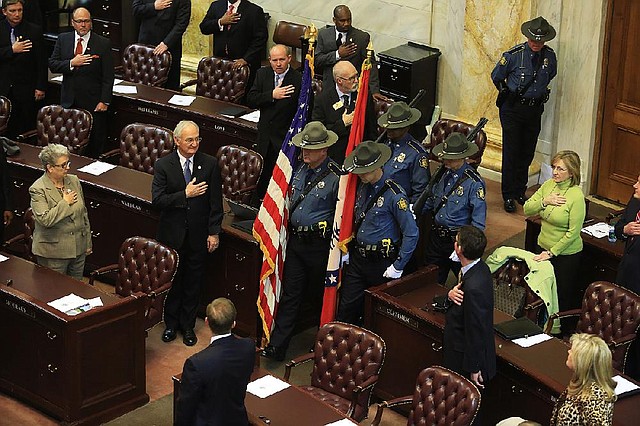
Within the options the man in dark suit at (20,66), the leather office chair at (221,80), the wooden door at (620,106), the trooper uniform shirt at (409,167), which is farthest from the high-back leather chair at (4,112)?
the wooden door at (620,106)

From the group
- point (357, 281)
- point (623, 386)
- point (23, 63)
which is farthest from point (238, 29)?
point (623, 386)

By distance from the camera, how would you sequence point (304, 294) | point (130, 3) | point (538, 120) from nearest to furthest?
1. point (304, 294)
2. point (538, 120)
3. point (130, 3)

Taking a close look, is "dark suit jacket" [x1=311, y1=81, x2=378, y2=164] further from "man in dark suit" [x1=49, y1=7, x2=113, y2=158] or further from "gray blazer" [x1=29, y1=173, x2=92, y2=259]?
"man in dark suit" [x1=49, y1=7, x2=113, y2=158]

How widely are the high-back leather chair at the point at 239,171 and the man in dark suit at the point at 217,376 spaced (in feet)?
13.5

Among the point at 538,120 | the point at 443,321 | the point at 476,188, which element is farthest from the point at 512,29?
the point at 443,321

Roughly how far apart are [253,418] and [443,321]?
1765 millimetres

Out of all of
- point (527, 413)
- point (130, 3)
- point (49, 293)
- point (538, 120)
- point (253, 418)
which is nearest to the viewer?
point (253, 418)

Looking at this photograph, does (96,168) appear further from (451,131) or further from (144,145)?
(451,131)

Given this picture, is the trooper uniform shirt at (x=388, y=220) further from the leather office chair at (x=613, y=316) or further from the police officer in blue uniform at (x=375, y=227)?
the leather office chair at (x=613, y=316)

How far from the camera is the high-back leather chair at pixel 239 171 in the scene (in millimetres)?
11250

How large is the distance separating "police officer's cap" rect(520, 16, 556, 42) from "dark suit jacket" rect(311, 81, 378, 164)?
201cm

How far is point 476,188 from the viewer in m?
9.40

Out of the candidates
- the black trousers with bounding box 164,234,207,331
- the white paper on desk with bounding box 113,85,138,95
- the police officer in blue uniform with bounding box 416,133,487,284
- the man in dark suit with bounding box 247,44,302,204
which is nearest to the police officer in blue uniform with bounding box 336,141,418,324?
the police officer in blue uniform with bounding box 416,133,487,284

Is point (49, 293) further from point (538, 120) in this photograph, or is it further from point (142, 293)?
point (538, 120)
